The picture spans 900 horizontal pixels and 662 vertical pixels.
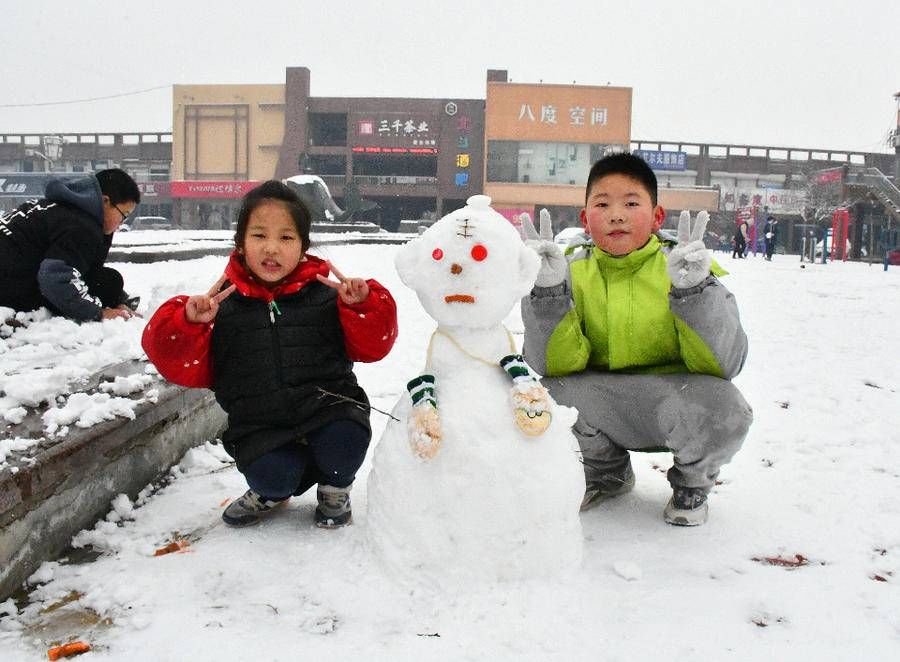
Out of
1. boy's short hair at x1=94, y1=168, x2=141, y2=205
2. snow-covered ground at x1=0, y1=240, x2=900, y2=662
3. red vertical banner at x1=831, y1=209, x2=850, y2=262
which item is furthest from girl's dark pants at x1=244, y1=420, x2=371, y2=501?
red vertical banner at x1=831, y1=209, x2=850, y2=262

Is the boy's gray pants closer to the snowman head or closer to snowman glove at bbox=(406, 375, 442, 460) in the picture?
the snowman head

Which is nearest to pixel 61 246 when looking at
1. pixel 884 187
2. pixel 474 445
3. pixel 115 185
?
pixel 115 185

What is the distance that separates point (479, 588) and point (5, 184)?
47.9 metres

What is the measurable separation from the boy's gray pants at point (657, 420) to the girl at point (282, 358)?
0.80 meters

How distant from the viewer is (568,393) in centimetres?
271

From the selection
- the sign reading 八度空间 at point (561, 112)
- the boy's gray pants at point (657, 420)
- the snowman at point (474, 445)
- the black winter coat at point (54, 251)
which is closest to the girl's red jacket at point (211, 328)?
the snowman at point (474, 445)

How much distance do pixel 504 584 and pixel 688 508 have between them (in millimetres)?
897

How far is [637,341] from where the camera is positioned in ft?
8.76

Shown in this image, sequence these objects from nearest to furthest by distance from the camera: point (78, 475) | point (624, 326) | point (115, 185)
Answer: point (78, 475) → point (624, 326) → point (115, 185)

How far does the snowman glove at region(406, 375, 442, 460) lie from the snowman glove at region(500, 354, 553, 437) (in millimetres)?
230

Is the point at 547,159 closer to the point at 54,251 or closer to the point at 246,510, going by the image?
the point at 54,251

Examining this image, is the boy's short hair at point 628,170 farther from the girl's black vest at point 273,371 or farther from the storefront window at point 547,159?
the storefront window at point 547,159

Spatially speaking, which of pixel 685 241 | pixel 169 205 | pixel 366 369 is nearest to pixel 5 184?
pixel 169 205

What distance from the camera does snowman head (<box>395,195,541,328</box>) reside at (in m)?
2.14
